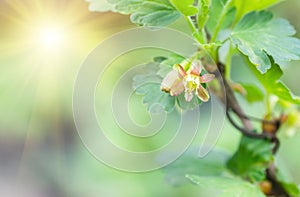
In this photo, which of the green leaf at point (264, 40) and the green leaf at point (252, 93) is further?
the green leaf at point (252, 93)

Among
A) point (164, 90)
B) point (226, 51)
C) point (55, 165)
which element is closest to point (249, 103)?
point (226, 51)

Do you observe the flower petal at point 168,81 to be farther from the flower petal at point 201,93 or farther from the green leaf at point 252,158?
the green leaf at point 252,158

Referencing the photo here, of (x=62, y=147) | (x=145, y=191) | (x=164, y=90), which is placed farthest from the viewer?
(x=62, y=147)

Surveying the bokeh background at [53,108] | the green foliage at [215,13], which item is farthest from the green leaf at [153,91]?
the bokeh background at [53,108]

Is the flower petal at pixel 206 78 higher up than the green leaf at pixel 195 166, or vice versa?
the flower petal at pixel 206 78

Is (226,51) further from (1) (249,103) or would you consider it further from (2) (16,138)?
(2) (16,138)

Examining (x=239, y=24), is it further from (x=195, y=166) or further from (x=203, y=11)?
(x=195, y=166)
